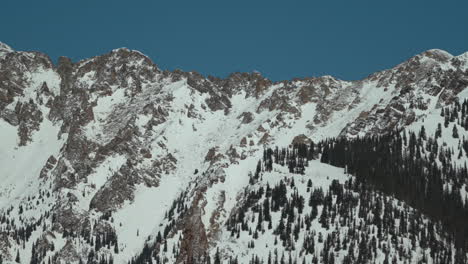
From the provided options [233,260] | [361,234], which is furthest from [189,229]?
[361,234]

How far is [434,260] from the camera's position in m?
192

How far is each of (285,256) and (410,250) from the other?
1171 inches

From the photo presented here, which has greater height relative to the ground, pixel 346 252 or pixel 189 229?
pixel 346 252

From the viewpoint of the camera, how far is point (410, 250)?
194 metres

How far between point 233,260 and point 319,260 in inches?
783

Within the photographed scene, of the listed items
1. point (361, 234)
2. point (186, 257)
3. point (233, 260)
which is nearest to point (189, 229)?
point (186, 257)

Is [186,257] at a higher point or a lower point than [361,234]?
lower

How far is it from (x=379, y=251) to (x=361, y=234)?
289 inches

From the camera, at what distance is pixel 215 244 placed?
652 ft

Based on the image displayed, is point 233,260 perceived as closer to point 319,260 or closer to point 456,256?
point 319,260

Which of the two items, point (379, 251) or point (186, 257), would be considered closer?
point (186, 257)

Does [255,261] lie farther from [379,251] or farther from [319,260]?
[379,251]

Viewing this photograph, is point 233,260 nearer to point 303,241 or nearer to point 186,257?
point 303,241

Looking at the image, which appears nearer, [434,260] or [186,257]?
[186,257]
